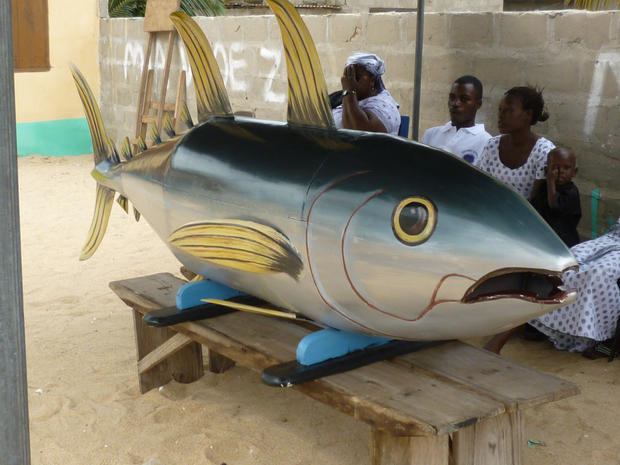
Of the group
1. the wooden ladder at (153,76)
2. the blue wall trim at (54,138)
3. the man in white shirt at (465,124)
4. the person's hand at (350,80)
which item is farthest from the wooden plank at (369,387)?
the blue wall trim at (54,138)

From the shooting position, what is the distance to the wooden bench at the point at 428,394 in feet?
5.88

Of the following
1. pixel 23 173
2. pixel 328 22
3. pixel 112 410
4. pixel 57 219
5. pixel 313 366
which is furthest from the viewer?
pixel 23 173

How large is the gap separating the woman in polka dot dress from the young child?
0.30 ft

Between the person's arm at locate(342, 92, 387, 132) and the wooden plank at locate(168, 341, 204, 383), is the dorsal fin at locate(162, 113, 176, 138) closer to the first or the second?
the wooden plank at locate(168, 341, 204, 383)

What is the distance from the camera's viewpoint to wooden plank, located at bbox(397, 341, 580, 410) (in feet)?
6.17

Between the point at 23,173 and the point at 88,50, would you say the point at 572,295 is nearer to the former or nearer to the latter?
the point at 23,173

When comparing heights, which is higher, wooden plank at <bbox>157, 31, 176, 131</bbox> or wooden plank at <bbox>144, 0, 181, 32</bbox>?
wooden plank at <bbox>144, 0, 181, 32</bbox>

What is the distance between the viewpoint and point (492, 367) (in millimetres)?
2080

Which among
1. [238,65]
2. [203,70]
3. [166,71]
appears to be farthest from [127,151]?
[166,71]

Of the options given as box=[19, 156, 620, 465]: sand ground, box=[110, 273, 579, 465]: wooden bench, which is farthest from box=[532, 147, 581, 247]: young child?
box=[110, 273, 579, 465]: wooden bench

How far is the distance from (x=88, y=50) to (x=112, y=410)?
7326 millimetres

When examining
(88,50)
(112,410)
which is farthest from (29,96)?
(112,410)

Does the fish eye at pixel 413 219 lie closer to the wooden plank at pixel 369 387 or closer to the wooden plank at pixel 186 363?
the wooden plank at pixel 369 387

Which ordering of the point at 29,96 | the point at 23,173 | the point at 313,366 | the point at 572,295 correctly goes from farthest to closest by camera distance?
the point at 29,96 < the point at 23,173 < the point at 313,366 < the point at 572,295
